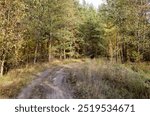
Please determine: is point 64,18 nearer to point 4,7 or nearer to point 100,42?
point 4,7

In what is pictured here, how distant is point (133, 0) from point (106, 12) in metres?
4.47

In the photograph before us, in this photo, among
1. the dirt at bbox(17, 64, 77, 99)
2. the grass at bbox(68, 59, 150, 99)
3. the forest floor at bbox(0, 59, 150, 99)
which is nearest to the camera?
Result: the grass at bbox(68, 59, 150, 99)

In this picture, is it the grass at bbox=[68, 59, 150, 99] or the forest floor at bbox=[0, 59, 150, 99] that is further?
the forest floor at bbox=[0, 59, 150, 99]

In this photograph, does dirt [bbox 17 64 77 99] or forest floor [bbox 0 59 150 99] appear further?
dirt [bbox 17 64 77 99]

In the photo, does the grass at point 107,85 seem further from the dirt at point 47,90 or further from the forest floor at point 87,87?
the dirt at point 47,90

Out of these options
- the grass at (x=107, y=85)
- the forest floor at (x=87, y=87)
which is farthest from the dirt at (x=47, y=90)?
the grass at (x=107, y=85)

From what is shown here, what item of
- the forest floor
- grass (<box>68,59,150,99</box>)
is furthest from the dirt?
grass (<box>68,59,150,99</box>)

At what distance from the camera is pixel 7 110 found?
982 cm

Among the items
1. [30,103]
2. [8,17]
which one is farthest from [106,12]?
[30,103]

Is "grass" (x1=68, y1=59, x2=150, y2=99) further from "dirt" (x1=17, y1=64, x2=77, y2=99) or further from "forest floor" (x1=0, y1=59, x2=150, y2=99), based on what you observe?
"dirt" (x1=17, y1=64, x2=77, y2=99)

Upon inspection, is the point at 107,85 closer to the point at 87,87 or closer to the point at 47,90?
the point at 87,87

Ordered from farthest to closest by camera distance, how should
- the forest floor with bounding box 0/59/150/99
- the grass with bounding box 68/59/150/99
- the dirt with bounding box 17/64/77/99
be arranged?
the dirt with bounding box 17/64/77/99, the forest floor with bounding box 0/59/150/99, the grass with bounding box 68/59/150/99

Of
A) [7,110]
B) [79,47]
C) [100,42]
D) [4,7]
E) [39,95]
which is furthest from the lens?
[79,47]

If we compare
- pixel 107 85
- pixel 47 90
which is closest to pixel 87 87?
pixel 107 85
